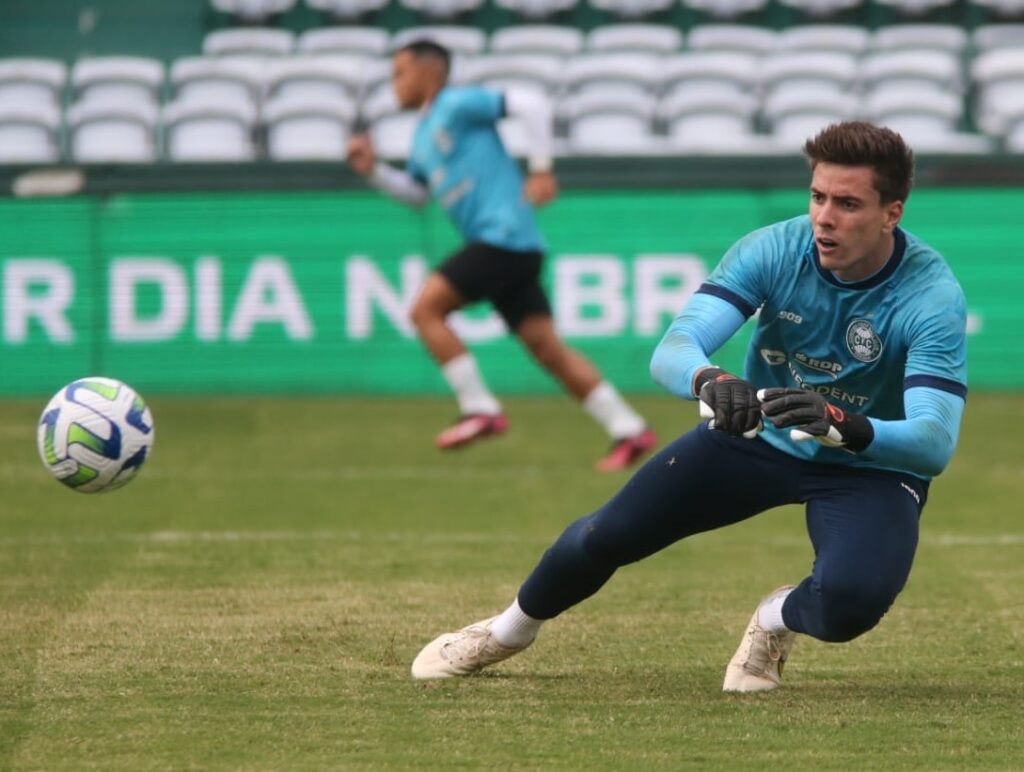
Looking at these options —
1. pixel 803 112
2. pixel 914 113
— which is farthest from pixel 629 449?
pixel 914 113

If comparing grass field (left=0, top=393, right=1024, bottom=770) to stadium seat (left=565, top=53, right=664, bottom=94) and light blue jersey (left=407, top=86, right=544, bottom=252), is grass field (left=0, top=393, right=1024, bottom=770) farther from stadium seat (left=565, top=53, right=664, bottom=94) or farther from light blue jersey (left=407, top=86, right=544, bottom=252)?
stadium seat (left=565, top=53, right=664, bottom=94)

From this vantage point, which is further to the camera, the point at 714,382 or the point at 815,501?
the point at 815,501

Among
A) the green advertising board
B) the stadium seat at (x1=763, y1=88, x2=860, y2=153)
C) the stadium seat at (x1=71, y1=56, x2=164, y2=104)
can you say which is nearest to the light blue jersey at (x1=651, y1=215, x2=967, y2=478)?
the green advertising board

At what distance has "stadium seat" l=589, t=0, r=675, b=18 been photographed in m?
20.0

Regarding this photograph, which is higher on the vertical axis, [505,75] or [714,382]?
[714,382]

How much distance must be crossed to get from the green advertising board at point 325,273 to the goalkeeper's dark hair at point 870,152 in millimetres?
9355

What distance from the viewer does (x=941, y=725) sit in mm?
5289

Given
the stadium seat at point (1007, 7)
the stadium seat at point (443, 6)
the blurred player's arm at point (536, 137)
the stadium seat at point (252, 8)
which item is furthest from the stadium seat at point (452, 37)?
the blurred player's arm at point (536, 137)

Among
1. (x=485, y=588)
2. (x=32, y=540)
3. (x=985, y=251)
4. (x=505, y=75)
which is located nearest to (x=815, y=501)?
(x=485, y=588)

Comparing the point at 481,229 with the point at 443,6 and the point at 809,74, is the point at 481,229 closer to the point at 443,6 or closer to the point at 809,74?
the point at 809,74

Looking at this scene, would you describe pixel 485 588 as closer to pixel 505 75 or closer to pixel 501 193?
pixel 501 193

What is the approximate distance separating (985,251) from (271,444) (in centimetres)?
590

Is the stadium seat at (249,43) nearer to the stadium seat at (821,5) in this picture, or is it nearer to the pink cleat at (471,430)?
the stadium seat at (821,5)

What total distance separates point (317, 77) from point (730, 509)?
13.2 m
